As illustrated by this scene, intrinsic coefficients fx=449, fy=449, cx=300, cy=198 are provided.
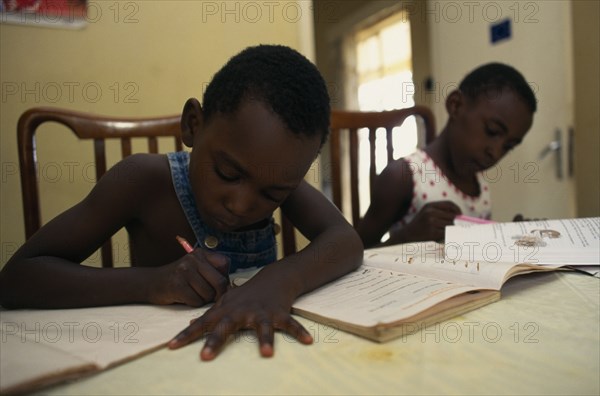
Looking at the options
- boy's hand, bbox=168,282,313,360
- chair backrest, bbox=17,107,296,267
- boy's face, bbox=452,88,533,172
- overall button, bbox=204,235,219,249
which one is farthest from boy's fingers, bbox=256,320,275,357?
boy's face, bbox=452,88,533,172

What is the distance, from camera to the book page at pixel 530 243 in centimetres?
62

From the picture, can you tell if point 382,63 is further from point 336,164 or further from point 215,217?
point 215,217

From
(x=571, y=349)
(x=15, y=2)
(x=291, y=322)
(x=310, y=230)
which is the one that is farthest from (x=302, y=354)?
(x=15, y=2)

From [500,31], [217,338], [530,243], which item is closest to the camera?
[217,338]

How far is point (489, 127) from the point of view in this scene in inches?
45.6

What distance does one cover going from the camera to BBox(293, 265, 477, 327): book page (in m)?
Answer: 0.41

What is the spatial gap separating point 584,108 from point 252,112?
1.71 meters

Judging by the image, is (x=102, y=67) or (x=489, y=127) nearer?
(x=489, y=127)

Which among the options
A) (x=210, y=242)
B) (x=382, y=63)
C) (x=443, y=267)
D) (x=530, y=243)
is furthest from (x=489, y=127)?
(x=382, y=63)

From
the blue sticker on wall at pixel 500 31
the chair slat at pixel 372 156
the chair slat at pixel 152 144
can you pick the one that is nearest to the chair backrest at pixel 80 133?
the chair slat at pixel 152 144

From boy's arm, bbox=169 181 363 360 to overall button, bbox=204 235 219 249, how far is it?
15cm

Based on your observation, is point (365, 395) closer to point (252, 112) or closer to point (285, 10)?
point (252, 112)

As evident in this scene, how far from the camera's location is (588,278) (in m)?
0.57

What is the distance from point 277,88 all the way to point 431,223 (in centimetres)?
48
